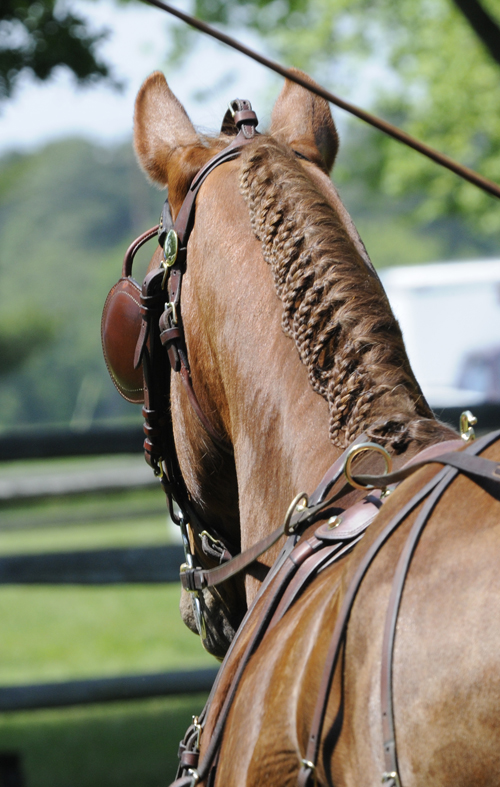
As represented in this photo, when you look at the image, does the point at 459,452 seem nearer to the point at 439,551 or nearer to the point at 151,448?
A: the point at 439,551

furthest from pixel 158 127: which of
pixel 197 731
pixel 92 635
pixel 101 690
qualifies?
pixel 92 635

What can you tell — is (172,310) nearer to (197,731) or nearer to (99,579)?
(197,731)

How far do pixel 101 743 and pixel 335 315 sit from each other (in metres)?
5.19

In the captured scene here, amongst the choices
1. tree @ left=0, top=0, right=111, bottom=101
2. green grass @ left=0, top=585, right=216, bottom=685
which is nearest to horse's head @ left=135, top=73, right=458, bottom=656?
Result: tree @ left=0, top=0, right=111, bottom=101

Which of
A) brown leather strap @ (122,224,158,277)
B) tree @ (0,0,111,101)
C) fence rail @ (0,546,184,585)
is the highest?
tree @ (0,0,111,101)

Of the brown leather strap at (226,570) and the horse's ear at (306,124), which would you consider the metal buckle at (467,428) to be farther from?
the horse's ear at (306,124)

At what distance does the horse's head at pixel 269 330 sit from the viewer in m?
1.50

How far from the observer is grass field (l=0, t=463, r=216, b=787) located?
17.9 ft

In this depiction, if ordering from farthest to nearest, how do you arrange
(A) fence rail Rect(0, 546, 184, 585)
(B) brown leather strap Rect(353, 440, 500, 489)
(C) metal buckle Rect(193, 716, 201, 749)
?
(A) fence rail Rect(0, 546, 184, 585) < (C) metal buckle Rect(193, 716, 201, 749) < (B) brown leather strap Rect(353, 440, 500, 489)

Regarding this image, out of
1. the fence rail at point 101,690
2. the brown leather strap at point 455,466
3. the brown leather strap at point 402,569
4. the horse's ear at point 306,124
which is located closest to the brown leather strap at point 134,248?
the horse's ear at point 306,124

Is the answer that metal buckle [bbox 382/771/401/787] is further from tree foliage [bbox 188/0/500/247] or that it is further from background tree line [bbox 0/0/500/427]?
tree foliage [bbox 188/0/500/247]

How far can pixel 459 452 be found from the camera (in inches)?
44.9

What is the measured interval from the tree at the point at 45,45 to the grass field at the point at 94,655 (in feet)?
9.89

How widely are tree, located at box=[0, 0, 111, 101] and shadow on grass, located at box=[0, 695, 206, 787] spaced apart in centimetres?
382
